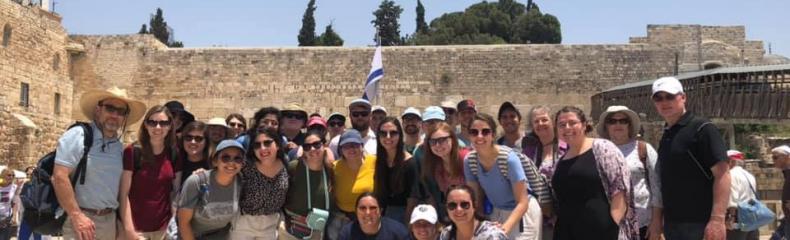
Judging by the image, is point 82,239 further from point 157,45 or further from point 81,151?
point 157,45

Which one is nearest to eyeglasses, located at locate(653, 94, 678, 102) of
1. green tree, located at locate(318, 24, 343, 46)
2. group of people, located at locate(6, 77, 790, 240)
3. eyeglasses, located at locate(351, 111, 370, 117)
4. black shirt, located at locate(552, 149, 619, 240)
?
group of people, located at locate(6, 77, 790, 240)

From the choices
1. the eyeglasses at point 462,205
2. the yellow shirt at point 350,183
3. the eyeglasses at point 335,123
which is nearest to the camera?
the eyeglasses at point 462,205

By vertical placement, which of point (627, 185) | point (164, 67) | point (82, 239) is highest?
point (164, 67)

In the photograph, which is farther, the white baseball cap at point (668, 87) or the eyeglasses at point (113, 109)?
the eyeglasses at point (113, 109)

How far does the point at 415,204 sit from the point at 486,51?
14759 mm

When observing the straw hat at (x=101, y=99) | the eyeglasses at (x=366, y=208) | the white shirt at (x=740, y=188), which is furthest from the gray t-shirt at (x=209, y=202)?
the white shirt at (x=740, y=188)

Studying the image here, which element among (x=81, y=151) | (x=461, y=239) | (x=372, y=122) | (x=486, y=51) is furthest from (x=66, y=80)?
(x=461, y=239)

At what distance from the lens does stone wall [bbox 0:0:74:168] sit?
48.9ft

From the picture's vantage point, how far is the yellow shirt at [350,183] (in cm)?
461

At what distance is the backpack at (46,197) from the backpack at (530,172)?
247 centimetres

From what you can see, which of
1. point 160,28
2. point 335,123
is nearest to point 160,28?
point 160,28

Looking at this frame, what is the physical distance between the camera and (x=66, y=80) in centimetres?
1836

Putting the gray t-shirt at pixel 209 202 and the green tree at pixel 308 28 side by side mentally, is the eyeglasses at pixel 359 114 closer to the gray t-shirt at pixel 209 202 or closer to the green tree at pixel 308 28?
the gray t-shirt at pixel 209 202

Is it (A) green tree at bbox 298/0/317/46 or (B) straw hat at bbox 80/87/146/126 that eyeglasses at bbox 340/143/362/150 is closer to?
(B) straw hat at bbox 80/87/146/126
